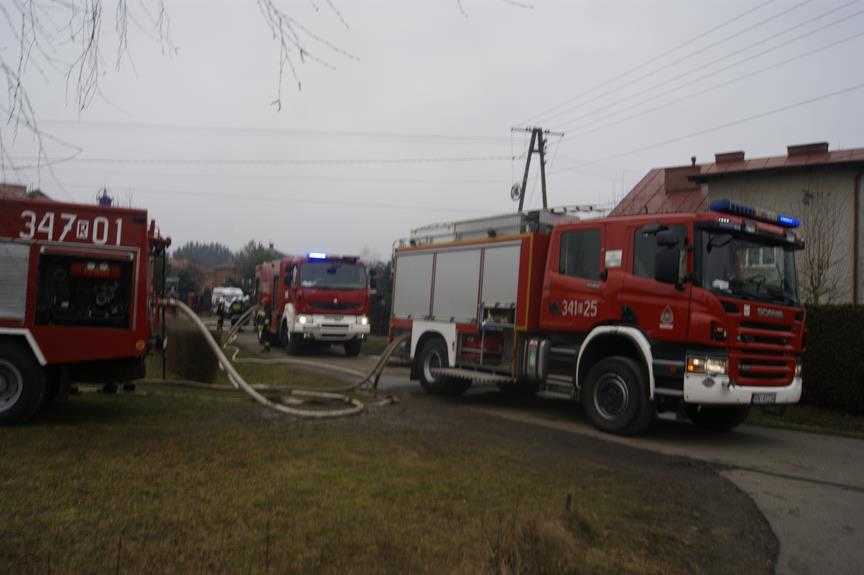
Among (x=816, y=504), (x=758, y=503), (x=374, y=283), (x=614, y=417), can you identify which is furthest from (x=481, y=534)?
(x=374, y=283)

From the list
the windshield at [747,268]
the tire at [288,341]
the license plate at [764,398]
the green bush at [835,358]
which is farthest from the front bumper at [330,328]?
the license plate at [764,398]

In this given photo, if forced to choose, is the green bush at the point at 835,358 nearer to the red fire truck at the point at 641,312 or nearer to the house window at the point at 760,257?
the red fire truck at the point at 641,312

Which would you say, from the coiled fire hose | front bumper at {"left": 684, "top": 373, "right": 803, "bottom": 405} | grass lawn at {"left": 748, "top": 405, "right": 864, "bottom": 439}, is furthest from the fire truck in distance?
front bumper at {"left": 684, "top": 373, "right": 803, "bottom": 405}

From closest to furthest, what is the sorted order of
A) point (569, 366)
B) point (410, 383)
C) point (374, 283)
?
point (569, 366) < point (410, 383) < point (374, 283)

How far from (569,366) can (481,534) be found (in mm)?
6058

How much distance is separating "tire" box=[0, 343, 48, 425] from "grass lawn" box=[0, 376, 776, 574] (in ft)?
0.87

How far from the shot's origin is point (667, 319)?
937 centimetres

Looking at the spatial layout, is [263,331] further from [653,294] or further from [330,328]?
[653,294]

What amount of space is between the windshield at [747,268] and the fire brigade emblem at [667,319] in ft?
1.70

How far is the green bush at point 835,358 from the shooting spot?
12469mm

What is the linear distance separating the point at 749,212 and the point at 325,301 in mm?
14163

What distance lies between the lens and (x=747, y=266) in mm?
9500

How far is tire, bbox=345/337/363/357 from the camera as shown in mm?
22828

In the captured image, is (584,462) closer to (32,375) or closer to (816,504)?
(816,504)
